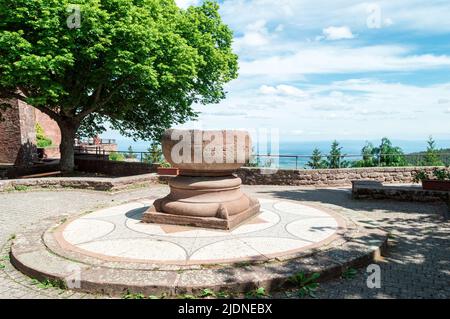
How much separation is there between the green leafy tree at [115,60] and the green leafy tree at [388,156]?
8.76 metres

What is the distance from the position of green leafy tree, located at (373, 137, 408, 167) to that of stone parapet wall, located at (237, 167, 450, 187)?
1425 mm

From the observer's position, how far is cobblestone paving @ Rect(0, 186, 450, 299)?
144 inches

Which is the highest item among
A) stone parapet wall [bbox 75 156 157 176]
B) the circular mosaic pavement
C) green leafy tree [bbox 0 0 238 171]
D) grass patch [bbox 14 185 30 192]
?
green leafy tree [bbox 0 0 238 171]

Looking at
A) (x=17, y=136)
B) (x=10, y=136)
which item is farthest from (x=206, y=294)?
(x=10, y=136)

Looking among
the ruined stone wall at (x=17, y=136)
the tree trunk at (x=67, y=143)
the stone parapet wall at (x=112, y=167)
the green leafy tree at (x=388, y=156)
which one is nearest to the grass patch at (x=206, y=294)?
the stone parapet wall at (x=112, y=167)

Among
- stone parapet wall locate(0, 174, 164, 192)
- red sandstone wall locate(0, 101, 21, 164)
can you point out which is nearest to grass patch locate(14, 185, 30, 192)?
stone parapet wall locate(0, 174, 164, 192)

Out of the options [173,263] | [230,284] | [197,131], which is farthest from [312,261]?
[197,131]

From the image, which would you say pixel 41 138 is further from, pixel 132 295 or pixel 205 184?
pixel 132 295

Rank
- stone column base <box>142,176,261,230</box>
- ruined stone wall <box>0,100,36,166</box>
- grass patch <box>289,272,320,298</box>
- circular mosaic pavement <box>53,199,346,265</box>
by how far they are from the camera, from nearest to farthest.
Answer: grass patch <box>289,272,320,298</box> < circular mosaic pavement <box>53,199,346,265</box> < stone column base <box>142,176,261,230</box> < ruined stone wall <box>0,100,36,166</box>

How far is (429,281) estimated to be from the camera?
388cm

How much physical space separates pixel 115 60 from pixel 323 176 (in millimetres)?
9331

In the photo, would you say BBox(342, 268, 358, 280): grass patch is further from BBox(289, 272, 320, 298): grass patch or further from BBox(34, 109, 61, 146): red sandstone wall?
BBox(34, 109, 61, 146): red sandstone wall

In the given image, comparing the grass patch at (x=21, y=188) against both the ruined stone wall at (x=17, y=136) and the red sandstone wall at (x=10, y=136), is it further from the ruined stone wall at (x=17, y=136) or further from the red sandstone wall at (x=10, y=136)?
the red sandstone wall at (x=10, y=136)

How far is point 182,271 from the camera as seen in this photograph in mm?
3873
